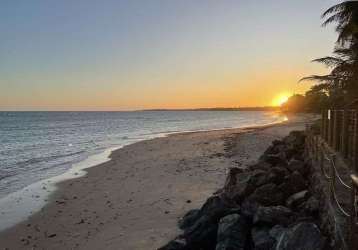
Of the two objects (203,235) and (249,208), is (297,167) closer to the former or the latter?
(249,208)

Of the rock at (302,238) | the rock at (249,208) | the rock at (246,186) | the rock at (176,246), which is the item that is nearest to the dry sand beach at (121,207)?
the rock at (176,246)

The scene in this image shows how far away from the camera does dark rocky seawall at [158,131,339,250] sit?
6.13m

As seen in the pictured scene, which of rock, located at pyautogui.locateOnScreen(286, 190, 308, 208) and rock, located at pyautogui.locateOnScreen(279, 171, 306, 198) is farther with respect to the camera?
rock, located at pyautogui.locateOnScreen(279, 171, 306, 198)

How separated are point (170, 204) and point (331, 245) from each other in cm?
683

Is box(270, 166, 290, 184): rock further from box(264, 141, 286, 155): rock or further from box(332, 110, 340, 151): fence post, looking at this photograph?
box(264, 141, 286, 155): rock

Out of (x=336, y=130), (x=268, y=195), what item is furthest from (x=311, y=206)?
(x=336, y=130)

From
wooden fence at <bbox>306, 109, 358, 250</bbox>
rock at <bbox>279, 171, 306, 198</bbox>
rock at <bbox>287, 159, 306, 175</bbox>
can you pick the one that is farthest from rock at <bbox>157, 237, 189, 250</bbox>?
rock at <bbox>287, 159, 306, 175</bbox>

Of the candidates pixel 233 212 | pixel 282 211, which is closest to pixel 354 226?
pixel 282 211

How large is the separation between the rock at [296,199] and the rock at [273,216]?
2.49ft

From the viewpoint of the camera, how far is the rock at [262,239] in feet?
23.1

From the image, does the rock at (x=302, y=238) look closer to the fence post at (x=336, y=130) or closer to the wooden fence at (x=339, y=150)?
the wooden fence at (x=339, y=150)

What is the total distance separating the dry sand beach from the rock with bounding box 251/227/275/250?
2.17 metres

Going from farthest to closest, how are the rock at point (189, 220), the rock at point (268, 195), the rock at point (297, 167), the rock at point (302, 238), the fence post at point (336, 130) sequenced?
the fence post at point (336, 130)
the rock at point (297, 167)
the rock at point (189, 220)
the rock at point (268, 195)
the rock at point (302, 238)

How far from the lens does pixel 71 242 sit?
31.7 ft
